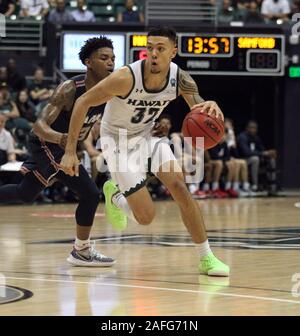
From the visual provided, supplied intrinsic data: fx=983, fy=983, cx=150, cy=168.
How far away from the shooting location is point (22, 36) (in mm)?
18797

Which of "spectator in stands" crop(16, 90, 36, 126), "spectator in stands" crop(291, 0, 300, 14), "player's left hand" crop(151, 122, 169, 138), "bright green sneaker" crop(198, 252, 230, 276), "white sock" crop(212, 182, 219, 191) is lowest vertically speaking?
"white sock" crop(212, 182, 219, 191)

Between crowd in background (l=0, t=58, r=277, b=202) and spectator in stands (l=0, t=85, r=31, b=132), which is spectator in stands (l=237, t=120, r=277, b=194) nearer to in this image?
crowd in background (l=0, t=58, r=277, b=202)

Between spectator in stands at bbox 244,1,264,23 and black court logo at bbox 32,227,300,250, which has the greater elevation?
spectator in stands at bbox 244,1,264,23

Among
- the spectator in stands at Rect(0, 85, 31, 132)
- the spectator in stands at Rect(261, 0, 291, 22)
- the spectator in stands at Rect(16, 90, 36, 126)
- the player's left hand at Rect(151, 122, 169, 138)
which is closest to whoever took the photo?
the player's left hand at Rect(151, 122, 169, 138)

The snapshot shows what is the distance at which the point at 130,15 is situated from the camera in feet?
61.7

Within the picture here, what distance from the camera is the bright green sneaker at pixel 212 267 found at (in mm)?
7379

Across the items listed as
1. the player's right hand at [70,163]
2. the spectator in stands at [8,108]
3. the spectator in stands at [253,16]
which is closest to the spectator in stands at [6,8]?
the spectator in stands at [8,108]

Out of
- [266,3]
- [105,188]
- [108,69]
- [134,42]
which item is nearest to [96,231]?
[105,188]

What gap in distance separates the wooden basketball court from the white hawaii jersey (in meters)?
1.16

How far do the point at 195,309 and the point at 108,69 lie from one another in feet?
8.96

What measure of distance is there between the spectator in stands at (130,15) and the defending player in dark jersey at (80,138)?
35.3 feet

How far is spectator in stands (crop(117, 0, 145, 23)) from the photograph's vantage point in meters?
18.8

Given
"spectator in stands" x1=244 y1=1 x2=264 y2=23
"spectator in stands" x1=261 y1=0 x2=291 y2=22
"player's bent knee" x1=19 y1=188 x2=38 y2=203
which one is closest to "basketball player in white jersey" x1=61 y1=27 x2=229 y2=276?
"player's bent knee" x1=19 y1=188 x2=38 y2=203

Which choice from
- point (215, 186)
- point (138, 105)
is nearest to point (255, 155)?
point (215, 186)
